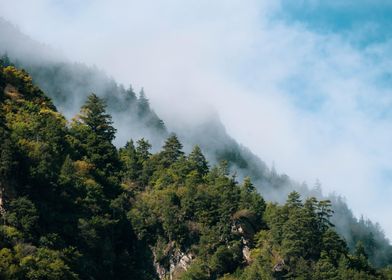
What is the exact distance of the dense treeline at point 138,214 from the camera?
69.0m

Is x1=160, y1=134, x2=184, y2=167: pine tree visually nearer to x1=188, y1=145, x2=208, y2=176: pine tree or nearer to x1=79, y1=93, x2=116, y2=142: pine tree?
x1=188, y1=145, x2=208, y2=176: pine tree

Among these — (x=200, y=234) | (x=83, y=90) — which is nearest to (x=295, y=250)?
(x=200, y=234)

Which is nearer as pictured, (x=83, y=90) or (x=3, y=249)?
(x=3, y=249)

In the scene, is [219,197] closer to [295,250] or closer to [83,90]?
[295,250]

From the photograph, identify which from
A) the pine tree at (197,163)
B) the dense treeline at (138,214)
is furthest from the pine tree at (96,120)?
the pine tree at (197,163)

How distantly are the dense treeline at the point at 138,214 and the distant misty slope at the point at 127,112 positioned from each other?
2205 inches

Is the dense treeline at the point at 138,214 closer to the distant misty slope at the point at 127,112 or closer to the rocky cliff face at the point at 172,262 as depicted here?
the rocky cliff face at the point at 172,262

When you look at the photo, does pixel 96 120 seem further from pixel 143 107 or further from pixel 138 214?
pixel 143 107

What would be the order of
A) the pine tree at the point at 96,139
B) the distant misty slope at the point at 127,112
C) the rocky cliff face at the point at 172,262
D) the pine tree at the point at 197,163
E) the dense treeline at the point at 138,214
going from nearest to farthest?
the dense treeline at the point at 138,214 → the rocky cliff face at the point at 172,262 → the pine tree at the point at 96,139 → the pine tree at the point at 197,163 → the distant misty slope at the point at 127,112

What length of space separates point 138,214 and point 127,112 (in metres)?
77.7

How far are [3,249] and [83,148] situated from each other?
33.4m

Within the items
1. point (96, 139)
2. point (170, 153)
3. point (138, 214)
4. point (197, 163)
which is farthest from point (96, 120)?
point (138, 214)

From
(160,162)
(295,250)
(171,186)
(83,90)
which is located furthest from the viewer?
(83,90)

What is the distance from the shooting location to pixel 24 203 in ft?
215
